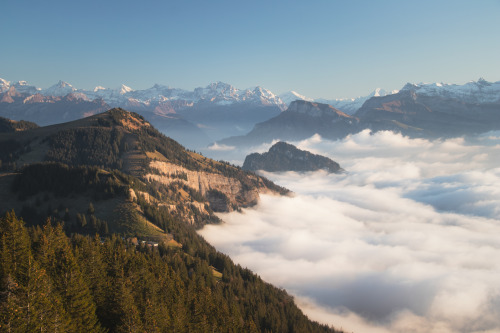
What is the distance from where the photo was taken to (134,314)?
56.5 metres

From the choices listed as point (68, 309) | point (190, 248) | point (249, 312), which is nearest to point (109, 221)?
point (190, 248)

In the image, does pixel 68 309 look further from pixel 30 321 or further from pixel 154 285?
pixel 154 285

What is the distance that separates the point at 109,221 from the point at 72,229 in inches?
749

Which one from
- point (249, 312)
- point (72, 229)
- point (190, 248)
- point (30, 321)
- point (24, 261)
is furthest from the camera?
point (190, 248)

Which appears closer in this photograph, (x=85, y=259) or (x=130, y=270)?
(x=85, y=259)

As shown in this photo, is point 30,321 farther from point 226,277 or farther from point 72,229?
point 72,229

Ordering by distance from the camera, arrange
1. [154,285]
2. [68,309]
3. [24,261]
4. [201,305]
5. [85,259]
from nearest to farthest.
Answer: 1. [68,309]
2. [24,261]
3. [85,259]
4. [154,285]
5. [201,305]

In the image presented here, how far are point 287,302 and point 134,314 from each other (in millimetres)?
140778

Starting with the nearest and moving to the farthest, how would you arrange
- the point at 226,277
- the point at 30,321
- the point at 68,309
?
the point at 30,321 → the point at 68,309 → the point at 226,277

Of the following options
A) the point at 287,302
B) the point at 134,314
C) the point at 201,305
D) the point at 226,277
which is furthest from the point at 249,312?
the point at 134,314

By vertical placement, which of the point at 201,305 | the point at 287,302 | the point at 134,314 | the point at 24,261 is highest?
the point at 24,261

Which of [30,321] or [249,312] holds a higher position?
[30,321]

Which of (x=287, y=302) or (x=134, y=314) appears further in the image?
(x=287, y=302)

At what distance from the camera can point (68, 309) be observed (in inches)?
2212
